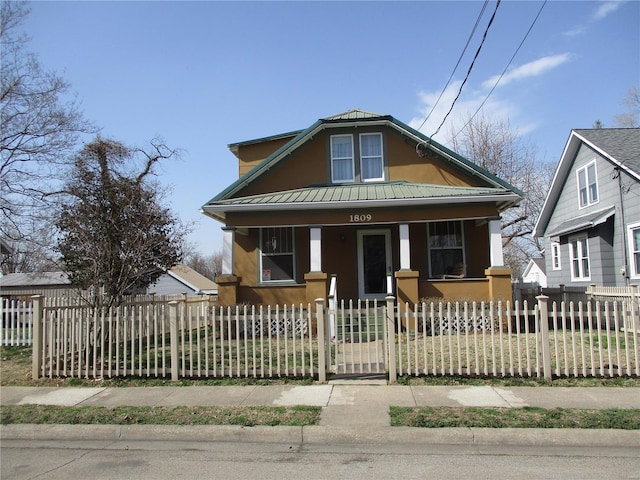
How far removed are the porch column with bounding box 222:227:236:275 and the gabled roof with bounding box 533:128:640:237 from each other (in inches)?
505

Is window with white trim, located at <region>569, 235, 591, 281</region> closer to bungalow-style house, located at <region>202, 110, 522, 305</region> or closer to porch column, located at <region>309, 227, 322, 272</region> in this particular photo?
bungalow-style house, located at <region>202, 110, 522, 305</region>

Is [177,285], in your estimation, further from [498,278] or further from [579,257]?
[498,278]

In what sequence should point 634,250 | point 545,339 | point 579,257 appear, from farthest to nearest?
1. point 579,257
2. point 634,250
3. point 545,339

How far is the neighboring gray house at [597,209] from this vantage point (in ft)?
52.7

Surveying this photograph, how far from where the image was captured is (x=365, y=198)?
1339 centimetres

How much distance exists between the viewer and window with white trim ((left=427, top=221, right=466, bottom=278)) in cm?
1498

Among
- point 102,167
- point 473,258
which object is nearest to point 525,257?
point 473,258

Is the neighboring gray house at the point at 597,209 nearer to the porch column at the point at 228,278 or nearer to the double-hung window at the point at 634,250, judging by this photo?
the double-hung window at the point at 634,250

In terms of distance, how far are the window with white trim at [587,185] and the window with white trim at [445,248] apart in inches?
283

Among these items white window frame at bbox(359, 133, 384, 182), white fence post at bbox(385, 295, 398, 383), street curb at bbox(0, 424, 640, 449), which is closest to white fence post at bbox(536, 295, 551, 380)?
street curb at bbox(0, 424, 640, 449)

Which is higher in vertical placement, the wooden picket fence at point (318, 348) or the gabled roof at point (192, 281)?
the gabled roof at point (192, 281)

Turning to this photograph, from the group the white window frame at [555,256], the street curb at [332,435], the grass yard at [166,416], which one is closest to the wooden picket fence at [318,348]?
the grass yard at [166,416]

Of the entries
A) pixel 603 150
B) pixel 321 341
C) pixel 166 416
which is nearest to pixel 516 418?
pixel 321 341

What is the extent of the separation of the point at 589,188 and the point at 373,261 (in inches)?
393
